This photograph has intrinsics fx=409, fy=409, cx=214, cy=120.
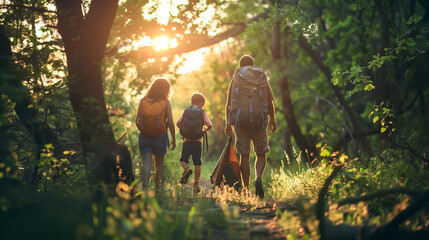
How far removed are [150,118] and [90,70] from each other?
203 cm

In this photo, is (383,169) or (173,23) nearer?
(383,169)

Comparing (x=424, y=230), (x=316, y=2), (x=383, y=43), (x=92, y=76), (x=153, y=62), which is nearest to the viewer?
(x=424, y=230)

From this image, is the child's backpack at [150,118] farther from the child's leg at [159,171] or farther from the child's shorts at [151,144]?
the child's leg at [159,171]

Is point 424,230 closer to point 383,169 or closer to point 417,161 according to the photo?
point 383,169

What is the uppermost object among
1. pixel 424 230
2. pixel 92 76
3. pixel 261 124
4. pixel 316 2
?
pixel 316 2

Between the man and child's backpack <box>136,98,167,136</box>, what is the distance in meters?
1.17

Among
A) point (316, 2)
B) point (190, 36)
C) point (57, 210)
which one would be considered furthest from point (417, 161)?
point (316, 2)

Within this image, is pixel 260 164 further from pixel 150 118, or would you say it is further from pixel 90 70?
pixel 90 70

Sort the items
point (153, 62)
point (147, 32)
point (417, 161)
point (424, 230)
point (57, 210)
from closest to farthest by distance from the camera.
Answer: point (57, 210), point (424, 230), point (417, 161), point (147, 32), point (153, 62)

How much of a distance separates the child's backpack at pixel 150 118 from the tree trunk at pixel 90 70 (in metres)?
1.81

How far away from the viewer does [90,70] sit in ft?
16.1

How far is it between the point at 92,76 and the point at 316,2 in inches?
649

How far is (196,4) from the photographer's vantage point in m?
7.62

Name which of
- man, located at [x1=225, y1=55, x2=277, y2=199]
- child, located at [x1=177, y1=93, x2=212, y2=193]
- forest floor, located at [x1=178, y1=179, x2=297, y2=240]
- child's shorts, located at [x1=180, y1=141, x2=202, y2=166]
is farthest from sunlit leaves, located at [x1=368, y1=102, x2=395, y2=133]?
child's shorts, located at [x1=180, y1=141, x2=202, y2=166]
